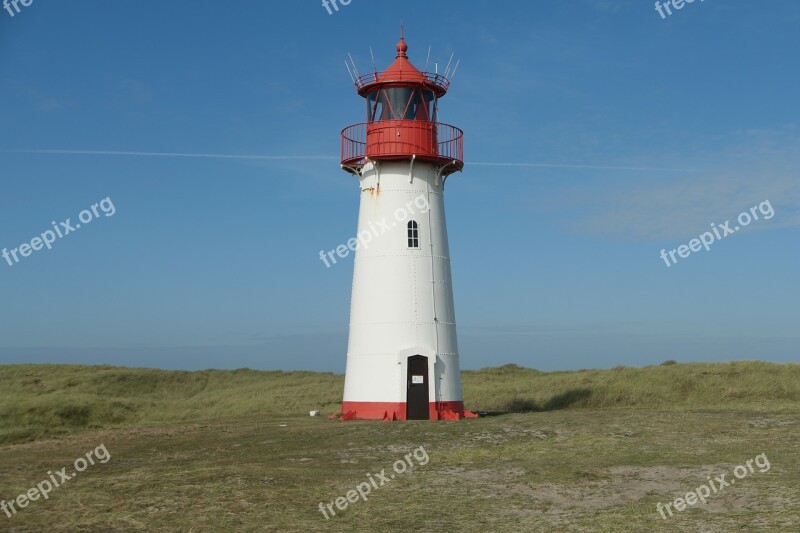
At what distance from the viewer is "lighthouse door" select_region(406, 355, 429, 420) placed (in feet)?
95.3

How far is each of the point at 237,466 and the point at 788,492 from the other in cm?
1191

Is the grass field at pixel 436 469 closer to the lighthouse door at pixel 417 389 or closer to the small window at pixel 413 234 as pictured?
the lighthouse door at pixel 417 389

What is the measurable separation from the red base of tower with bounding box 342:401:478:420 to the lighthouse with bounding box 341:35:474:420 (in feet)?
0.11

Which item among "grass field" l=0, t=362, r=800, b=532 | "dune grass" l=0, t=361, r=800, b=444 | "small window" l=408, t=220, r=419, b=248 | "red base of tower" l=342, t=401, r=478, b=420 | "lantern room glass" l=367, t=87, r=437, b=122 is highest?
"lantern room glass" l=367, t=87, r=437, b=122

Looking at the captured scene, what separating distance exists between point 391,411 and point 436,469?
8888mm

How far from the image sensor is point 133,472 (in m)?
20.0

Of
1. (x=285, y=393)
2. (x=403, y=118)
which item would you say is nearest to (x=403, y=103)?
(x=403, y=118)

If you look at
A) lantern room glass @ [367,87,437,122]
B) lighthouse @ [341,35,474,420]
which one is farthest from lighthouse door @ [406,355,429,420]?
lantern room glass @ [367,87,437,122]

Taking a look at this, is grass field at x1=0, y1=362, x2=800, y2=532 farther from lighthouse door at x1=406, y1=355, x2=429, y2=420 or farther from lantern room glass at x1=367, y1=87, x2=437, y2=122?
lantern room glass at x1=367, y1=87, x2=437, y2=122

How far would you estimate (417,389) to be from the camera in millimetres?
29125

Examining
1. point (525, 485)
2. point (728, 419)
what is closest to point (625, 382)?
point (728, 419)

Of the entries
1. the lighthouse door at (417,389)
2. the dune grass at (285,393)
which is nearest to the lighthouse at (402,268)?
the lighthouse door at (417,389)

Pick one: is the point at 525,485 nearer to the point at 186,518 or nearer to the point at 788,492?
the point at 788,492

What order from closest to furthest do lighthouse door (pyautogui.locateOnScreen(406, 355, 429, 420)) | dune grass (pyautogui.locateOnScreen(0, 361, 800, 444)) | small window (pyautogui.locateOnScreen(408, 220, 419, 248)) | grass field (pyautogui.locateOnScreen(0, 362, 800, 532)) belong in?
grass field (pyautogui.locateOnScreen(0, 362, 800, 532)) < lighthouse door (pyautogui.locateOnScreen(406, 355, 429, 420)) < small window (pyautogui.locateOnScreen(408, 220, 419, 248)) < dune grass (pyautogui.locateOnScreen(0, 361, 800, 444))
